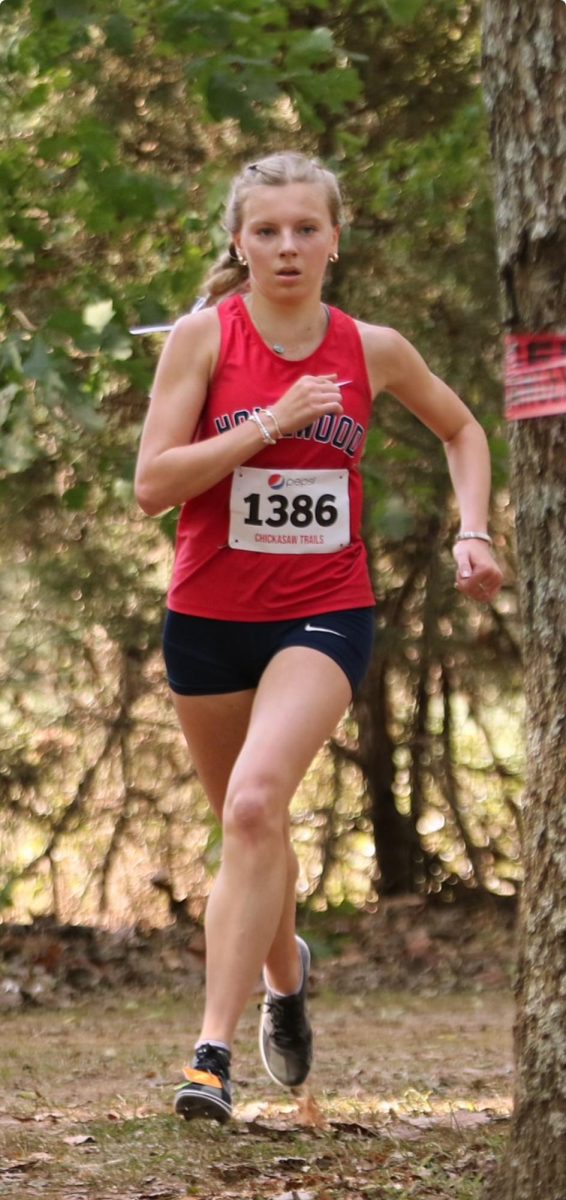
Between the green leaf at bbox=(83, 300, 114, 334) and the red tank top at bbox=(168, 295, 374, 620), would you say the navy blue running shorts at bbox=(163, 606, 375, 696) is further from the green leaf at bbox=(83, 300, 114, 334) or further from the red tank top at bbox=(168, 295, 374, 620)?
the green leaf at bbox=(83, 300, 114, 334)

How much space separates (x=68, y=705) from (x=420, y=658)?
6.14 ft

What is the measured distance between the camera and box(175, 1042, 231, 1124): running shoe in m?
3.44

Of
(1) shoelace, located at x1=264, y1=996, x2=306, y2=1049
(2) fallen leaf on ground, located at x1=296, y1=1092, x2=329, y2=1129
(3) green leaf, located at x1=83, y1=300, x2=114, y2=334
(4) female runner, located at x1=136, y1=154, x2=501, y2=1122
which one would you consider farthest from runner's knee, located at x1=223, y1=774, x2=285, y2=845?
(3) green leaf, located at x1=83, y1=300, x2=114, y2=334

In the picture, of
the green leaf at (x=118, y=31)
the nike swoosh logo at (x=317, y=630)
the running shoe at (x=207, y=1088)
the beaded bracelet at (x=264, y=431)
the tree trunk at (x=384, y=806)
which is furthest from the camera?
the tree trunk at (x=384, y=806)

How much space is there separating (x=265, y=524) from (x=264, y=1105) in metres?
2.04

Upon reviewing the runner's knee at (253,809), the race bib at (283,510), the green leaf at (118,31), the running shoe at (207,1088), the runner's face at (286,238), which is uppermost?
the green leaf at (118,31)

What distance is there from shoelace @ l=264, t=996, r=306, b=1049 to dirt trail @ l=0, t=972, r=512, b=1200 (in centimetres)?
18

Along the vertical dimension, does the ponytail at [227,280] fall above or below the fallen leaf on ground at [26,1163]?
above

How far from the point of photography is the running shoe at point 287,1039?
436 cm

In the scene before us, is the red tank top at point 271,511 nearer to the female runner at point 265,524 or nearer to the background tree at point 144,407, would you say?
the female runner at point 265,524

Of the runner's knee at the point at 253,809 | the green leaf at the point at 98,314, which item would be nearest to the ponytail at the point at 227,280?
the runner's knee at the point at 253,809

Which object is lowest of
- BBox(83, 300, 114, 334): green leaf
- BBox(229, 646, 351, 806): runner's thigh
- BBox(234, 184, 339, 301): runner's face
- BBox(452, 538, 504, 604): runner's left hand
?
BBox(229, 646, 351, 806): runner's thigh

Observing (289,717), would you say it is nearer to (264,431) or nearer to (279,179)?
(264,431)

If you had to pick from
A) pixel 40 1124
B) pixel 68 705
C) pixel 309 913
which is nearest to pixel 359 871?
pixel 309 913
